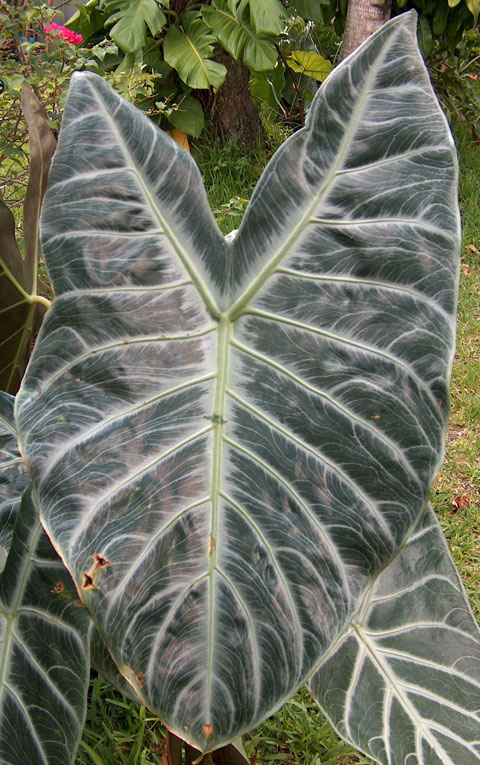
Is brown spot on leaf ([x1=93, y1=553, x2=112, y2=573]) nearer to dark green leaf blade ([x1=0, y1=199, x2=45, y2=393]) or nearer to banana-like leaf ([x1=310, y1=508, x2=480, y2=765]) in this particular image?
banana-like leaf ([x1=310, y1=508, x2=480, y2=765])

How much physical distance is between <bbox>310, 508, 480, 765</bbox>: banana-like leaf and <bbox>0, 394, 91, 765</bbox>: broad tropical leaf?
28 cm

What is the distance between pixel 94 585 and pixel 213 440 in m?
0.16

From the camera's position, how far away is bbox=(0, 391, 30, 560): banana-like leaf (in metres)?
0.90

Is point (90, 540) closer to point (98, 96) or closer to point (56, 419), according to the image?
point (56, 419)

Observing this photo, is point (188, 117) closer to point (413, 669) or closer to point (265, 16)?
point (265, 16)

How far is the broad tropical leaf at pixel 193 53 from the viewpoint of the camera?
131 inches

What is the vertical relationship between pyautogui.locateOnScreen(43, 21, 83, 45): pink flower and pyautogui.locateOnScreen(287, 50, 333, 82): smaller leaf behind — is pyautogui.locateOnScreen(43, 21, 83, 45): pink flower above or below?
above

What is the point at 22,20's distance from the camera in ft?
7.89

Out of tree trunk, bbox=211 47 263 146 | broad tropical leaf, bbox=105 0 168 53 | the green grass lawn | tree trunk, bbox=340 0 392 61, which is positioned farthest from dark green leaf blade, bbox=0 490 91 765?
tree trunk, bbox=211 47 263 146

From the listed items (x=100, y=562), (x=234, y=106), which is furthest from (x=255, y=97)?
(x=100, y=562)

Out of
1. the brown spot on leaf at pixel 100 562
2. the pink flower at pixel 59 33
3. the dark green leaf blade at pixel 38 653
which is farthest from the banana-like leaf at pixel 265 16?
the brown spot on leaf at pixel 100 562

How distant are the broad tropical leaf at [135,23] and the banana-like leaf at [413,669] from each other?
280 cm

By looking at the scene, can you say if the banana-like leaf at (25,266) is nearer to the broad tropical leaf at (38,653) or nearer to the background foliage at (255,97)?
the broad tropical leaf at (38,653)

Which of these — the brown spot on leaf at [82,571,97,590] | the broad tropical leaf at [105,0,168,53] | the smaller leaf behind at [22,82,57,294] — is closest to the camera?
the brown spot on leaf at [82,571,97,590]
